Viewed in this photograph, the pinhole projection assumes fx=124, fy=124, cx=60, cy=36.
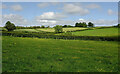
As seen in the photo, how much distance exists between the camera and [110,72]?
11.3m

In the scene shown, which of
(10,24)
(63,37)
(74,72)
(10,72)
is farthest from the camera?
(10,24)

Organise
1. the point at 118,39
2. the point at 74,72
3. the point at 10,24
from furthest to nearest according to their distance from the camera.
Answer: the point at 10,24 < the point at 118,39 < the point at 74,72

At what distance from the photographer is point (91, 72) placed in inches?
424

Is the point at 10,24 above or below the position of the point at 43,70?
above

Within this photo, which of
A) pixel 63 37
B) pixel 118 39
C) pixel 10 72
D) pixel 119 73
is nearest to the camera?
pixel 10 72

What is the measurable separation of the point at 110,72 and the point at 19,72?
7.95 metres

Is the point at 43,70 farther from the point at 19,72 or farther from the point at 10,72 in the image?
the point at 10,72

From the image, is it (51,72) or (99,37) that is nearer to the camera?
(51,72)

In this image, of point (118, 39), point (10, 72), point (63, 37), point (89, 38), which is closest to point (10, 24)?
point (63, 37)

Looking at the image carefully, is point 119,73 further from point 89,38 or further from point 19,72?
point 89,38

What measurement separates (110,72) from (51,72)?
5459mm

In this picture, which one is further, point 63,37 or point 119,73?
point 63,37

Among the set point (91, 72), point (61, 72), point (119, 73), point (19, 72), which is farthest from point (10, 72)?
point (119, 73)

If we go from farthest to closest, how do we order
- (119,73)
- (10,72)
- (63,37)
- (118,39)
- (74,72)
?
1. (63,37)
2. (118,39)
3. (119,73)
4. (74,72)
5. (10,72)
